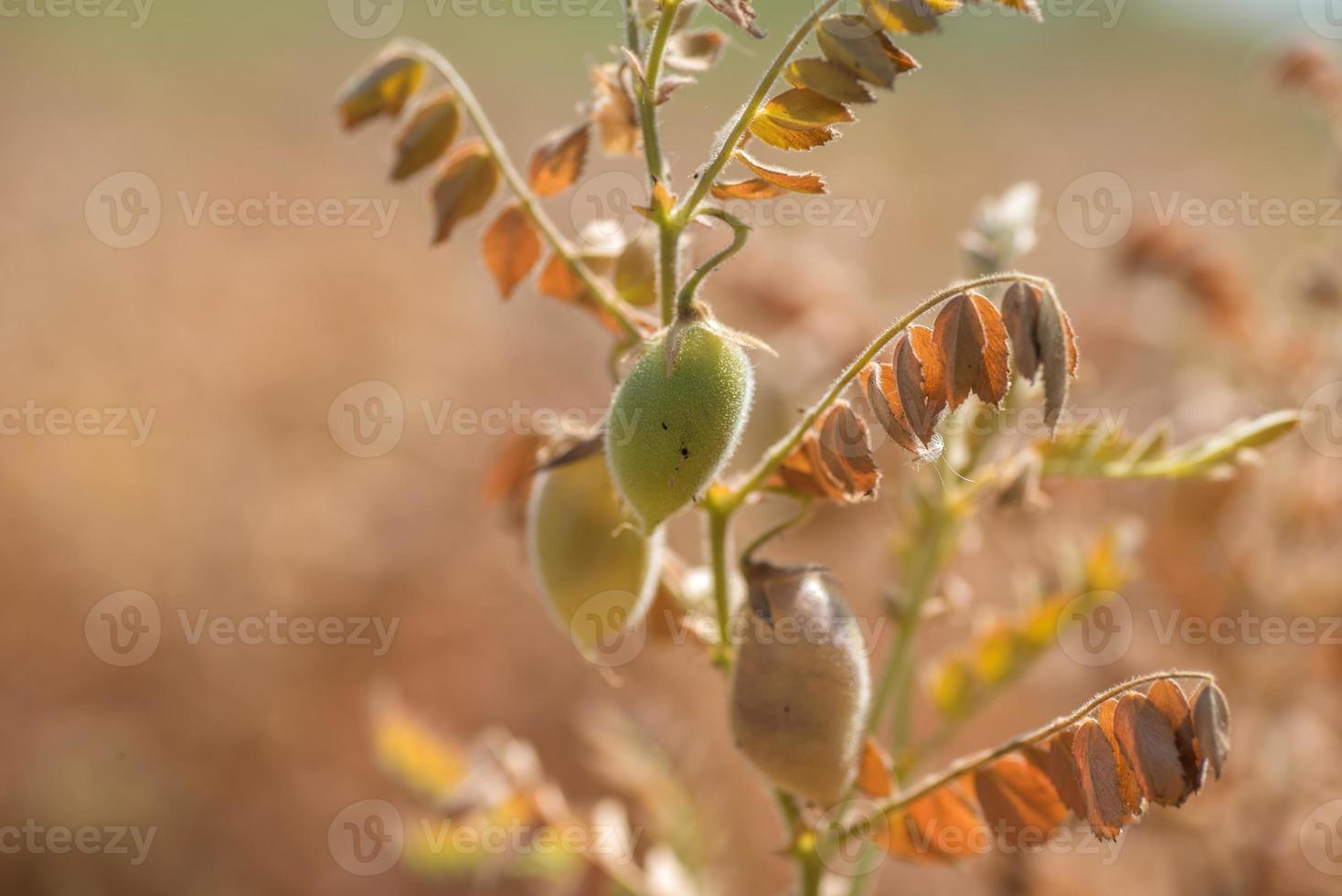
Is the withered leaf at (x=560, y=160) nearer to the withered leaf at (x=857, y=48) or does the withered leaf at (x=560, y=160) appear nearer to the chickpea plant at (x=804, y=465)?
the chickpea plant at (x=804, y=465)

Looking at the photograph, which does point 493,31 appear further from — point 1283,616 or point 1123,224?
point 1283,616

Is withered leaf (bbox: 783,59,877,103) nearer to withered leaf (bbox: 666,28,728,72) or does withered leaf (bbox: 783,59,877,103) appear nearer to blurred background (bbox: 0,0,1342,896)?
withered leaf (bbox: 666,28,728,72)

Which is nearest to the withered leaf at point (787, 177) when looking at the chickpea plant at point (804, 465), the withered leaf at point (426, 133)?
the chickpea plant at point (804, 465)

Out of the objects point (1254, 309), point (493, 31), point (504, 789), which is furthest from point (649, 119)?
point (493, 31)

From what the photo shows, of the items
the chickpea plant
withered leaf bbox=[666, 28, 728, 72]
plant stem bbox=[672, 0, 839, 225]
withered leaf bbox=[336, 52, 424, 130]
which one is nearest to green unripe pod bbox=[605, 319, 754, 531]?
the chickpea plant

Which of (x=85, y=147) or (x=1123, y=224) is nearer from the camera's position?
(x=1123, y=224)

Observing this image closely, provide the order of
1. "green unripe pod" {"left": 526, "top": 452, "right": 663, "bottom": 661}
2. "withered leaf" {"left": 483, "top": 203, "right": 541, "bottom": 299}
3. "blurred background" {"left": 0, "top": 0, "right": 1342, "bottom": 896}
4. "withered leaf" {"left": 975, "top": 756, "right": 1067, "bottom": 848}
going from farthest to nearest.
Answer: "blurred background" {"left": 0, "top": 0, "right": 1342, "bottom": 896} → "withered leaf" {"left": 483, "top": 203, "right": 541, "bottom": 299} → "green unripe pod" {"left": 526, "top": 452, "right": 663, "bottom": 661} → "withered leaf" {"left": 975, "top": 756, "right": 1067, "bottom": 848}

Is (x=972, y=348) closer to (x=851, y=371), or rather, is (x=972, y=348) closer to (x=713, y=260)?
(x=851, y=371)
